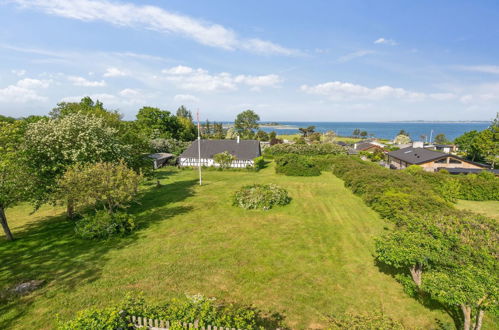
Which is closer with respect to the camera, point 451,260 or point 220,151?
point 451,260

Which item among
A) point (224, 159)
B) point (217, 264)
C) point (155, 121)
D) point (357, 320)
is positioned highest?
point (155, 121)

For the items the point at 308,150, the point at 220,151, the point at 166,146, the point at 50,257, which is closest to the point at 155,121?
the point at 166,146

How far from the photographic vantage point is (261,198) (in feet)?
80.5

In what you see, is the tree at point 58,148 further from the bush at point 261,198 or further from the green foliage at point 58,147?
the bush at point 261,198

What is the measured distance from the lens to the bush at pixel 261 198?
2409 centimetres

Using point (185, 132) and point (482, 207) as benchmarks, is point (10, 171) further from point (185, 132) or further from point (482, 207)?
point (185, 132)

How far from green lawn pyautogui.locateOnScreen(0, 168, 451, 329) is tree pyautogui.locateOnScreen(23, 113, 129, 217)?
4.16 m

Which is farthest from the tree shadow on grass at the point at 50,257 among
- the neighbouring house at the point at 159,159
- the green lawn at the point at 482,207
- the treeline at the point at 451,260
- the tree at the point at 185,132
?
the tree at the point at 185,132

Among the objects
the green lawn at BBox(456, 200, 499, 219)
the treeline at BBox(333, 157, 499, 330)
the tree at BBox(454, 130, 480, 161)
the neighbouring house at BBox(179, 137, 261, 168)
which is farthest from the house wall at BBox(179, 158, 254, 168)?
the tree at BBox(454, 130, 480, 161)

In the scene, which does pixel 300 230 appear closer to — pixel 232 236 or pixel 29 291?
pixel 232 236

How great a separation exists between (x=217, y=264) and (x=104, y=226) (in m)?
9.58

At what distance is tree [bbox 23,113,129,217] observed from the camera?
1750cm

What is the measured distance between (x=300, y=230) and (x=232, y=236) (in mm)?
5679

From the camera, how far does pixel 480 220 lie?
1220cm
